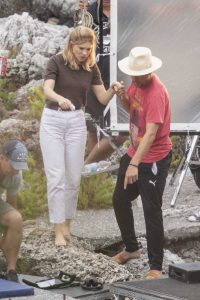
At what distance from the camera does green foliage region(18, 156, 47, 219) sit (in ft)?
26.1

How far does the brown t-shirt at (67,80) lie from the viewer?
664cm

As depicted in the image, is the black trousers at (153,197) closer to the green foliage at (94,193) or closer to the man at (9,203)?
the man at (9,203)

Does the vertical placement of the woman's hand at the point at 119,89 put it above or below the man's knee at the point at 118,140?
above

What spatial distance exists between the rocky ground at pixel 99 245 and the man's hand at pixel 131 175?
78cm

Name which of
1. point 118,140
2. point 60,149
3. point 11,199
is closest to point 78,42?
point 60,149

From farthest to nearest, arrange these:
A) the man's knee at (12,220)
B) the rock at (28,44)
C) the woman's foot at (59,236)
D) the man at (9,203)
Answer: the rock at (28,44)
the woman's foot at (59,236)
the man's knee at (12,220)
the man at (9,203)

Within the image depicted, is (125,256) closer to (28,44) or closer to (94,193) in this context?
(94,193)

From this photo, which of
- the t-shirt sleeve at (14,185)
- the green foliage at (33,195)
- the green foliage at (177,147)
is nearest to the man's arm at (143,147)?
the t-shirt sleeve at (14,185)

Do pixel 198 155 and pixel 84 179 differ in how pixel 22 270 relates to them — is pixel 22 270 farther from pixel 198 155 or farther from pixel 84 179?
pixel 198 155

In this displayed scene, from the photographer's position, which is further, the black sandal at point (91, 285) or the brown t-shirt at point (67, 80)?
the brown t-shirt at point (67, 80)

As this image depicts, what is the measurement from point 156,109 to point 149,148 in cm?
30

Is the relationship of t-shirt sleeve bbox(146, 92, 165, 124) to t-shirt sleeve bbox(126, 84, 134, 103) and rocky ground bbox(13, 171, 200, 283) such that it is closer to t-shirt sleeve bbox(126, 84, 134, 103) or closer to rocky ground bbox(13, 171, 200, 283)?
t-shirt sleeve bbox(126, 84, 134, 103)

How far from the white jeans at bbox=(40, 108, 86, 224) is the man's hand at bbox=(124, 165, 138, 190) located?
1.94ft

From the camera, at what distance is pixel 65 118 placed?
6602mm
